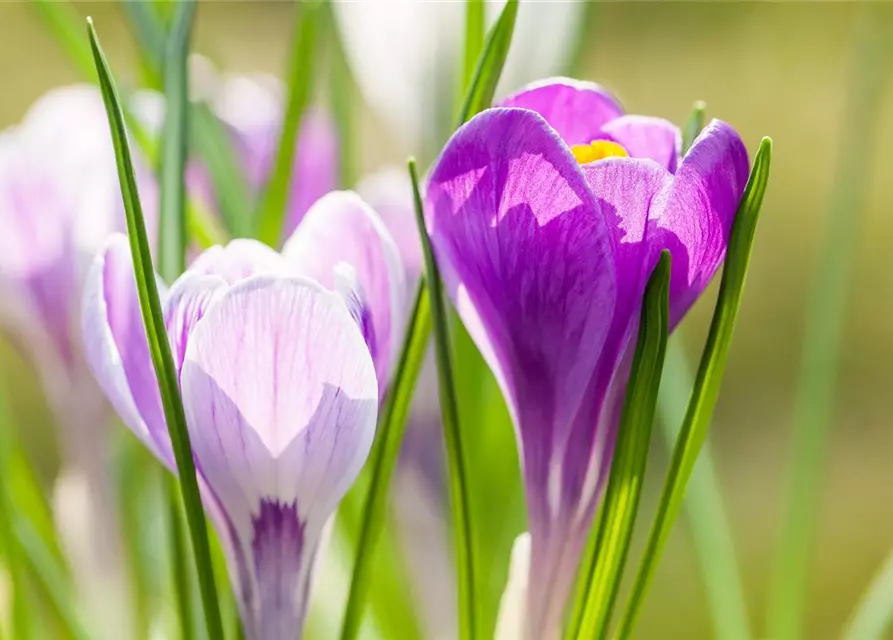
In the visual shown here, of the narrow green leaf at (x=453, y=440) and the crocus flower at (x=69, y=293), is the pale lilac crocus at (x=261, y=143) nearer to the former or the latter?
the crocus flower at (x=69, y=293)

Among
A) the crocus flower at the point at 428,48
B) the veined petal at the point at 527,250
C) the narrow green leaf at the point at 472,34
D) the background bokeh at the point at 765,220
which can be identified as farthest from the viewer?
the background bokeh at the point at 765,220

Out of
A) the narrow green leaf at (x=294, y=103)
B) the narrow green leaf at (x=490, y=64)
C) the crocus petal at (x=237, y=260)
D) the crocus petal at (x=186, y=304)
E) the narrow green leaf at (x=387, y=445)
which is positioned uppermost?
the narrow green leaf at (x=294, y=103)

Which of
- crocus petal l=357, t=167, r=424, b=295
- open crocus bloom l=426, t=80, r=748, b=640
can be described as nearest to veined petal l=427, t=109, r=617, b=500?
open crocus bloom l=426, t=80, r=748, b=640

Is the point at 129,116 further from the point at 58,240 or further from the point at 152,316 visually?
the point at 152,316

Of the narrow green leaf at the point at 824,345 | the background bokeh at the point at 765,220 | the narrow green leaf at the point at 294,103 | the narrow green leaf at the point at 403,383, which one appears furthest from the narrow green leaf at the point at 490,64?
the background bokeh at the point at 765,220

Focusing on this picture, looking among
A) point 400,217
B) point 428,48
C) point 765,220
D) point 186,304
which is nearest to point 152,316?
point 186,304

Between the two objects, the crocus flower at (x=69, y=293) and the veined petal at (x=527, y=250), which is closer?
the veined petal at (x=527, y=250)

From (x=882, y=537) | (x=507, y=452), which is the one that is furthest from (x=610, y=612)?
(x=882, y=537)
